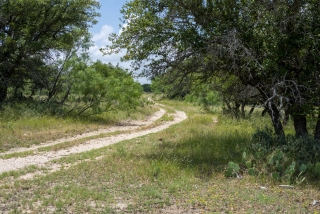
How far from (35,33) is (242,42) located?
12878 millimetres

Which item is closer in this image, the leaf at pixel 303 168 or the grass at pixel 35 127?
the leaf at pixel 303 168

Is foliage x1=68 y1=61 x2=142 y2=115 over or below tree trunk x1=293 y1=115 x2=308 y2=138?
over

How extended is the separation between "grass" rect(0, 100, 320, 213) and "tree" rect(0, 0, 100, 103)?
9.63 m

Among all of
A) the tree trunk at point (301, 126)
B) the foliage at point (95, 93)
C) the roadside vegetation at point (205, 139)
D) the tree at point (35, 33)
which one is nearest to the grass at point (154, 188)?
the roadside vegetation at point (205, 139)

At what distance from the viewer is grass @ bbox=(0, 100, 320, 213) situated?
6.22 meters

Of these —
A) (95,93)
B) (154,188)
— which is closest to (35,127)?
(95,93)

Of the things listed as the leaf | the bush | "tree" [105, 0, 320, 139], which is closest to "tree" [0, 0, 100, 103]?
"tree" [105, 0, 320, 139]

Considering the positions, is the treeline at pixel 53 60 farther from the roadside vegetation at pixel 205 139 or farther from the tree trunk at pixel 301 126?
the tree trunk at pixel 301 126

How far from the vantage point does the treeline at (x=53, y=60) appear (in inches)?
692

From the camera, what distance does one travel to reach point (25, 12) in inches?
695

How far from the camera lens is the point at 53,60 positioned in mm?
19531

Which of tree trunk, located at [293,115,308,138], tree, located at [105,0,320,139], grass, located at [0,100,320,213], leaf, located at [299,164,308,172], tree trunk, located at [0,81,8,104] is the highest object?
tree, located at [105,0,320,139]

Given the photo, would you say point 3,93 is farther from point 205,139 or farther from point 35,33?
point 205,139

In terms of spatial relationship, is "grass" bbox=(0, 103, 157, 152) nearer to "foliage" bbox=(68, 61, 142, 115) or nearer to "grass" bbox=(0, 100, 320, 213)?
"foliage" bbox=(68, 61, 142, 115)
